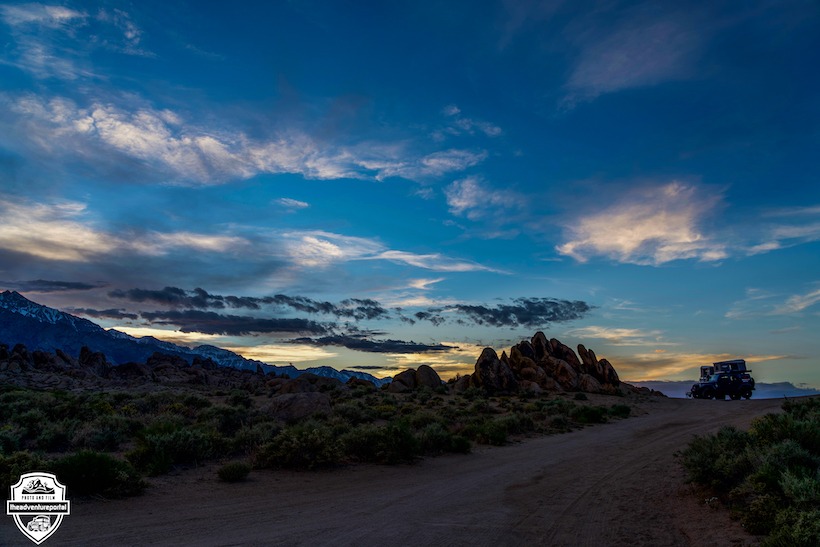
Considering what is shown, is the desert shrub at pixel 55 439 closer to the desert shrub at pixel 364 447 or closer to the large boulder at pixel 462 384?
the desert shrub at pixel 364 447

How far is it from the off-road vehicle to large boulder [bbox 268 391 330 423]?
146 feet

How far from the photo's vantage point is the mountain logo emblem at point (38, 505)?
26.5 feet

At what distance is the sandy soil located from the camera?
8125 millimetres

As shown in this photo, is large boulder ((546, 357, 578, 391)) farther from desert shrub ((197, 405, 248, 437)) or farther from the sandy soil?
desert shrub ((197, 405, 248, 437))

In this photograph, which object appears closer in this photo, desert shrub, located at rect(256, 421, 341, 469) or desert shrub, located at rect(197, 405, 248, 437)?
desert shrub, located at rect(256, 421, 341, 469)

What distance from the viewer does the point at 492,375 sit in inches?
1916

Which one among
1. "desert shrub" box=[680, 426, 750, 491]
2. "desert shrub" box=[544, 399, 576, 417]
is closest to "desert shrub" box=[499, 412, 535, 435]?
"desert shrub" box=[544, 399, 576, 417]

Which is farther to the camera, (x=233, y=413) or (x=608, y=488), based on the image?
(x=233, y=413)

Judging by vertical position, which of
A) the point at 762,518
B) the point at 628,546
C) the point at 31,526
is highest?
the point at 762,518

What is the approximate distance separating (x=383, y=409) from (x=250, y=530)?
20.0 meters

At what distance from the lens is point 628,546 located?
26.2ft

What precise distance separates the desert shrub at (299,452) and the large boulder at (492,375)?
34.1 m

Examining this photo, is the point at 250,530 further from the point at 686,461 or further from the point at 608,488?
the point at 686,461

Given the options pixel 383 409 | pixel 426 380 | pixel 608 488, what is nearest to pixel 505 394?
pixel 426 380
